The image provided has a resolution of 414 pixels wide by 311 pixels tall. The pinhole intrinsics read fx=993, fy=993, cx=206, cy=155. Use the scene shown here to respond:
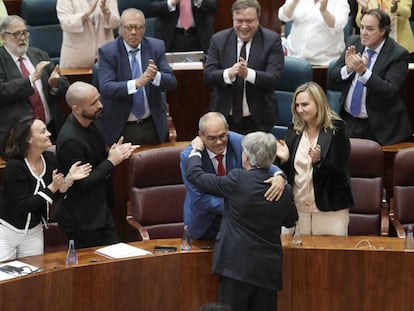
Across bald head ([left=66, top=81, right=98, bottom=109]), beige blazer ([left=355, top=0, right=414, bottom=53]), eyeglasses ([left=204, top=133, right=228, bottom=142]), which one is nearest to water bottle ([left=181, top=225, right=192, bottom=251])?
eyeglasses ([left=204, top=133, right=228, bottom=142])

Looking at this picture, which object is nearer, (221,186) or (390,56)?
(221,186)

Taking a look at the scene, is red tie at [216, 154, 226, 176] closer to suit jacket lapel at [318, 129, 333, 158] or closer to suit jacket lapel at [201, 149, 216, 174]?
suit jacket lapel at [201, 149, 216, 174]

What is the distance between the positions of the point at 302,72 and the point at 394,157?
1.02 m

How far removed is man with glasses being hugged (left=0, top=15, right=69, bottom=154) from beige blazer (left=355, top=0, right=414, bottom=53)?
2.24 m

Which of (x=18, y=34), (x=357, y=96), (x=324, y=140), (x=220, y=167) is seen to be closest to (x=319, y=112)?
(x=324, y=140)

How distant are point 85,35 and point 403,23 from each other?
7.03ft

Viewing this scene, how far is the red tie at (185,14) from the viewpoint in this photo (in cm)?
695

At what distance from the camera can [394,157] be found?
5543mm

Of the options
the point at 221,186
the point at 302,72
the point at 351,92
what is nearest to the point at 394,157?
the point at 351,92

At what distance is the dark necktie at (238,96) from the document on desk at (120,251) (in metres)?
1.42

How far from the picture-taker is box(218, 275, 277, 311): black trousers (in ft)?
14.6

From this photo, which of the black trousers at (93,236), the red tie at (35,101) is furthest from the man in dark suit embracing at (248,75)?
the black trousers at (93,236)

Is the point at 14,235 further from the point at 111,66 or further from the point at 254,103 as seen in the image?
the point at 254,103

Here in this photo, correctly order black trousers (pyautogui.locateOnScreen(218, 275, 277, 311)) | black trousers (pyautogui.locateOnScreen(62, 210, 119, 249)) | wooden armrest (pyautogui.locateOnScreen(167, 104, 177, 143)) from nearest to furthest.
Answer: black trousers (pyautogui.locateOnScreen(218, 275, 277, 311)) → black trousers (pyautogui.locateOnScreen(62, 210, 119, 249)) → wooden armrest (pyautogui.locateOnScreen(167, 104, 177, 143))
